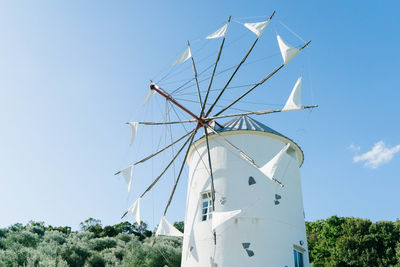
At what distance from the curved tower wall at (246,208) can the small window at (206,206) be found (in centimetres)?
11

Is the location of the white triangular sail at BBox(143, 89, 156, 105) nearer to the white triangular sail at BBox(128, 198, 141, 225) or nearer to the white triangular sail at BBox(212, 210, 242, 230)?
the white triangular sail at BBox(128, 198, 141, 225)

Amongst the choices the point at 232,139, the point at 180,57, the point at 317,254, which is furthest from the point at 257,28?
the point at 317,254

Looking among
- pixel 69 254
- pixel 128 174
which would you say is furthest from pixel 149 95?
pixel 69 254

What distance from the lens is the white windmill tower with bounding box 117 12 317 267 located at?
10.3 metres

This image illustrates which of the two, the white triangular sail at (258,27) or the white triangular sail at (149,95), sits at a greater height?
the white triangular sail at (258,27)

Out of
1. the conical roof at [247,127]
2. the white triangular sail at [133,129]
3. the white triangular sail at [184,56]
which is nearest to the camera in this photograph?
the conical roof at [247,127]

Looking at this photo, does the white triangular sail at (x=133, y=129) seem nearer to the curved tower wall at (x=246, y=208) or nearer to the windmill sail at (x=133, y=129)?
the windmill sail at (x=133, y=129)

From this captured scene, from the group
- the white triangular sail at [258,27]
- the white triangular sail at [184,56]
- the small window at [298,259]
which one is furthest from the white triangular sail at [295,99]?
the small window at [298,259]

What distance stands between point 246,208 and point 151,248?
379 inches

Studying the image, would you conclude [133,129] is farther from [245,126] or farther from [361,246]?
[361,246]

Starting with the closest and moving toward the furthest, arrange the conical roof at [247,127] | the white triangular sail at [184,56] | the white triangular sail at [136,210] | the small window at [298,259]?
the small window at [298,259], the conical roof at [247,127], the white triangular sail at [136,210], the white triangular sail at [184,56]

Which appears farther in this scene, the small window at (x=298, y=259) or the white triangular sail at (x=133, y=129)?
the white triangular sail at (x=133, y=129)

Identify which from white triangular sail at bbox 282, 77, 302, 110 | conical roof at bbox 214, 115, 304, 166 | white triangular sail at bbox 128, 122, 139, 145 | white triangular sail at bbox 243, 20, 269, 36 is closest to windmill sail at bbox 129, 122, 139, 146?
white triangular sail at bbox 128, 122, 139, 145

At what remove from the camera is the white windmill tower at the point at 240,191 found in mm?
10273
